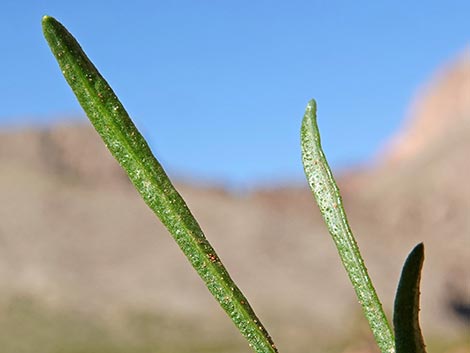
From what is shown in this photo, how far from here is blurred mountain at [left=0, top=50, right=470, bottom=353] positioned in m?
13.6

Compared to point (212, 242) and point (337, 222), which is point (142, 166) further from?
point (212, 242)

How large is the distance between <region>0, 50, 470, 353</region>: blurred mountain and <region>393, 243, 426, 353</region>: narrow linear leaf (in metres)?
11.1

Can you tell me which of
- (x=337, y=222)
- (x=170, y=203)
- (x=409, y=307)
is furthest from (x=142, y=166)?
(x=409, y=307)

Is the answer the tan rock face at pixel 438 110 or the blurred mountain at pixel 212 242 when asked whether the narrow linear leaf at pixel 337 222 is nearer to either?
the blurred mountain at pixel 212 242

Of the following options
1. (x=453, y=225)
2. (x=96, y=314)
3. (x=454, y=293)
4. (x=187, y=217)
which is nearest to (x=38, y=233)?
(x=96, y=314)

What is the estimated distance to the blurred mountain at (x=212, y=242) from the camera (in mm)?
13617

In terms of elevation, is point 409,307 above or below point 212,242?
below

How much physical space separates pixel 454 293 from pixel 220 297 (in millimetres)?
16436

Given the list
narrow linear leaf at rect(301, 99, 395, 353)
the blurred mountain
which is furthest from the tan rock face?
narrow linear leaf at rect(301, 99, 395, 353)

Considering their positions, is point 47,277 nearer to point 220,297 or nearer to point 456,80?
point 220,297

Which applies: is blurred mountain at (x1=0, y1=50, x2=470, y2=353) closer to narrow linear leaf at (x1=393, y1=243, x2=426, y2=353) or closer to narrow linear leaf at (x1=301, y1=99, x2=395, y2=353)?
narrow linear leaf at (x1=301, y1=99, x2=395, y2=353)

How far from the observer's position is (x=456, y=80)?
30.8 meters

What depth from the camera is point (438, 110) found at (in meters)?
30.7

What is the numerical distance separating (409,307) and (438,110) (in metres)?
31.1
